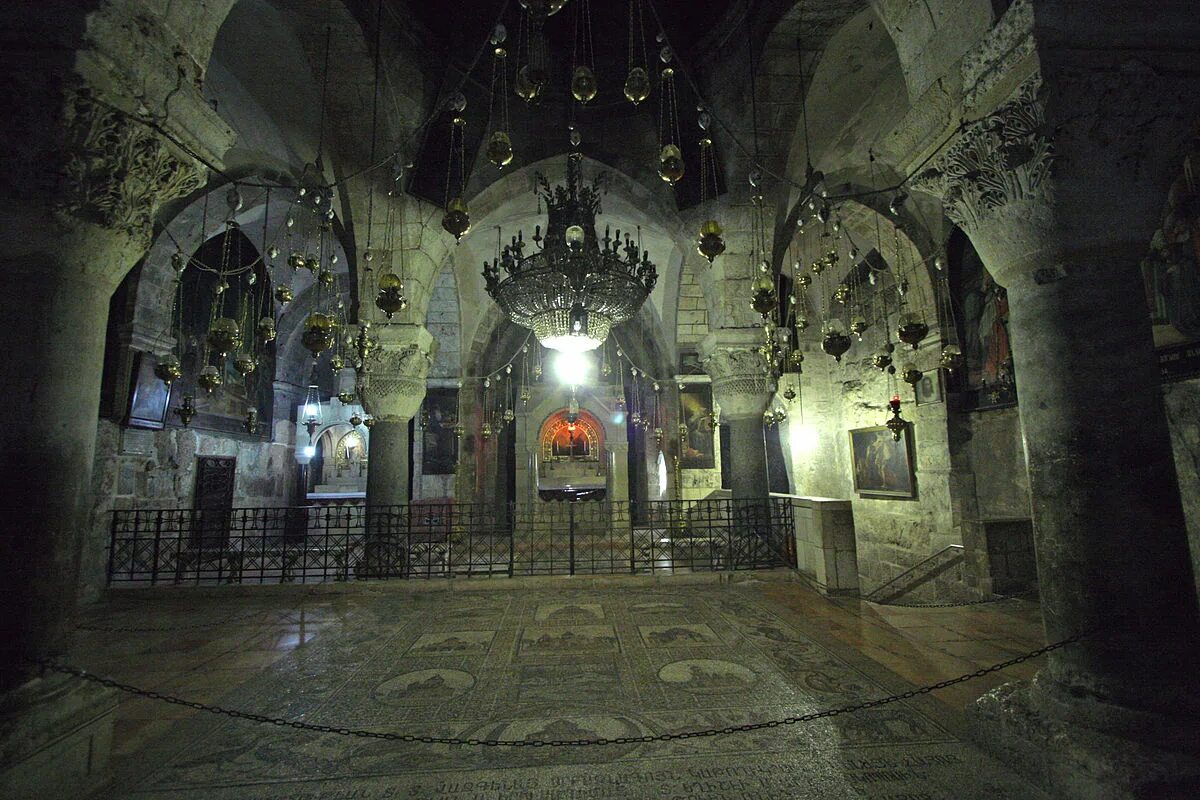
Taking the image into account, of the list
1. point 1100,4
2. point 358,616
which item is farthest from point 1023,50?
point 358,616

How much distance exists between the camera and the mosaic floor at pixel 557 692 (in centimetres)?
236

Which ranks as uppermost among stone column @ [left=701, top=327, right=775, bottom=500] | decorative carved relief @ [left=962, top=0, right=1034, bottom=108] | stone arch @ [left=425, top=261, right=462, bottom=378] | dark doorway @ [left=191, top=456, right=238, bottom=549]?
stone arch @ [left=425, top=261, right=462, bottom=378]

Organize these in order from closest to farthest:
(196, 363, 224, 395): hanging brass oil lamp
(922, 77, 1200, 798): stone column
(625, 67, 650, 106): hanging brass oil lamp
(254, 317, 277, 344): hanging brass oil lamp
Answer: (922, 77, 1200, 798): stone column
(625, 67, 650, 106): hanging brass oil lamp
(254, 317, 277, 344): hanging brass oil lamp
(196, 363, 224, 395): hanging brass oil lamp

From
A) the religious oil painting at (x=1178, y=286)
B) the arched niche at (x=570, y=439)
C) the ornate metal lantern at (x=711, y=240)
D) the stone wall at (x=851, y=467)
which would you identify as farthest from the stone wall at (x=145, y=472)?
the stone wall at (x=851, y=467)

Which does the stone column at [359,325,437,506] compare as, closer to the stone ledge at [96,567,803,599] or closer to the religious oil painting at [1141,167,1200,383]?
the stone ledge at [96,567,803,599]

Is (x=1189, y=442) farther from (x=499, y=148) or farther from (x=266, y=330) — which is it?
(x=266, y=330)

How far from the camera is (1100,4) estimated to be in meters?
2.41

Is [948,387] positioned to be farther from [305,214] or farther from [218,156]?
[305,214]

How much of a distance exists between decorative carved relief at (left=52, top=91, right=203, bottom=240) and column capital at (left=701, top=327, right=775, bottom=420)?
6.55 metres

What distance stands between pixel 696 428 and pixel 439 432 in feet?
22.6

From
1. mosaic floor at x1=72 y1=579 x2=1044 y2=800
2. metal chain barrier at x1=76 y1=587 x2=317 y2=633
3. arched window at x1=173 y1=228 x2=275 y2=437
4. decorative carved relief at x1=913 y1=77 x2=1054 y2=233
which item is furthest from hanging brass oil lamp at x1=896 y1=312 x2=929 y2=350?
arched window at x1=173 y1=228 x2=275 y2=437

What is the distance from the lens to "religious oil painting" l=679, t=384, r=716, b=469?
14086 millimetres

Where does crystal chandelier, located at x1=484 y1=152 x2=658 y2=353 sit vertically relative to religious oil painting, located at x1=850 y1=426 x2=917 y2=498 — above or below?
above

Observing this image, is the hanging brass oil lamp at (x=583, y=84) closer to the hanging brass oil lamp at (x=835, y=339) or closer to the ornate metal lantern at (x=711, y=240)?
the ornate metal lantern at (x=711, y=240)
